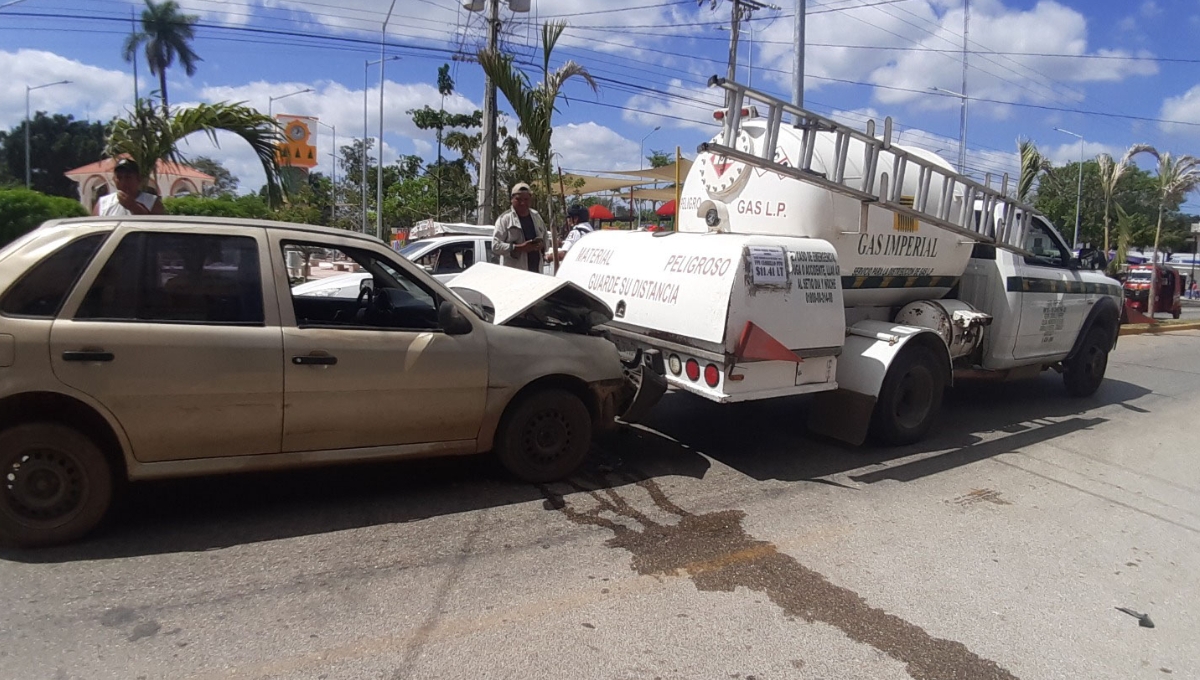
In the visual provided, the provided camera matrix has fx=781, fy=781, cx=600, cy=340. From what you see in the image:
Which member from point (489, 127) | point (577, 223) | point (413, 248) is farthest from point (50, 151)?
point (577, 223)

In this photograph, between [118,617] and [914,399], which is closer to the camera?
[118,617]

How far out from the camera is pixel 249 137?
7602 mm

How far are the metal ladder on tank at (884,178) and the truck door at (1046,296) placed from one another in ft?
1.09

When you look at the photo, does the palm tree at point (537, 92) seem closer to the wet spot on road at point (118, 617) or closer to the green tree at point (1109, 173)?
the wet spot on road at point (118, 617)

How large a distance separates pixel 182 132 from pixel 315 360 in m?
4.49

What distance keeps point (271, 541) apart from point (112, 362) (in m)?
1.24

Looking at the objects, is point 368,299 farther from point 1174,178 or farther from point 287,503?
point 1174,178

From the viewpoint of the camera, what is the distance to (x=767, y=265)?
5.57 m

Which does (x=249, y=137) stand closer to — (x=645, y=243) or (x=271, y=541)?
(x=645, y=243)

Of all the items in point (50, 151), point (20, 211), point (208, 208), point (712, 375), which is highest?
point (50, 151)

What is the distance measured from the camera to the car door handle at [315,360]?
172 inches

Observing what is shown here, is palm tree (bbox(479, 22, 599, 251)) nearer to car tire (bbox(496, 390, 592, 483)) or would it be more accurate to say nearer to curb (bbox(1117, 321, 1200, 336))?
car tire (bbox(496, 390, 592, 483))

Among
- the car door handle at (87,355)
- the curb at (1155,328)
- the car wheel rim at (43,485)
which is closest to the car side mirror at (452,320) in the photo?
the car door handle at (87,355)

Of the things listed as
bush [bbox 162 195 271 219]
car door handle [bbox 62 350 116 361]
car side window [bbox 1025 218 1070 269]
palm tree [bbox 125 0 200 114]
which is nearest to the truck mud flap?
car door handle [bbox 62 350 116 361]
